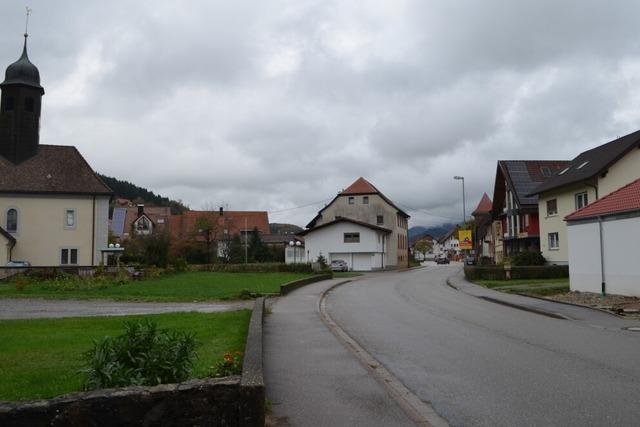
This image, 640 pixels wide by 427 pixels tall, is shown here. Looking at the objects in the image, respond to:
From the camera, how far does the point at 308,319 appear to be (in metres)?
17.2

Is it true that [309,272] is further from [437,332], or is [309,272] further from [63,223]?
[437,332]

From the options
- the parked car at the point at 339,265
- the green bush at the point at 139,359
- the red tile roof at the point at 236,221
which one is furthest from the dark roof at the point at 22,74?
the green bush at the point at 139,359

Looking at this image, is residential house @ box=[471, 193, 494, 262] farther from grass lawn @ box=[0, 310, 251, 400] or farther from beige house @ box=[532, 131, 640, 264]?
grass lawn @ box=[0, 310, 251, 400]

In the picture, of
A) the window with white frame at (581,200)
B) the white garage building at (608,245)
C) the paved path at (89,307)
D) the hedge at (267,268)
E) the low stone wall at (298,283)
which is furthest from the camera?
the hedge at (267,268)

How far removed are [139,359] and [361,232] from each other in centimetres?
6069

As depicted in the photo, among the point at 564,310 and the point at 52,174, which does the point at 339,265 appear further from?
the point at 564,310

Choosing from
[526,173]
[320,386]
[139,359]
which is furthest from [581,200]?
[139,359]

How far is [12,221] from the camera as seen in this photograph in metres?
50.9

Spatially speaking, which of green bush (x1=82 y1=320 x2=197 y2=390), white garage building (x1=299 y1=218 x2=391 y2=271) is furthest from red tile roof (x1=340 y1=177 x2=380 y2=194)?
green bush (x1=82 y1=320 x2=197 y2=390)

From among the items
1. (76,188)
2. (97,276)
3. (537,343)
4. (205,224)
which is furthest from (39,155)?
(537,343)

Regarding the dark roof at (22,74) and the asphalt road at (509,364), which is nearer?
the asphalt road at (509,364)

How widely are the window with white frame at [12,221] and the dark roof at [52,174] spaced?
173 cm

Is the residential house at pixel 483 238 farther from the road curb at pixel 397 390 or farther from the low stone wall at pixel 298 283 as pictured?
the road curb at pixel 397 390

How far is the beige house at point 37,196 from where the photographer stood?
5094 cm
